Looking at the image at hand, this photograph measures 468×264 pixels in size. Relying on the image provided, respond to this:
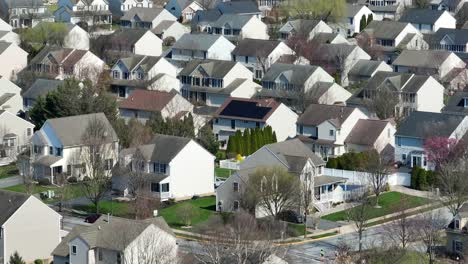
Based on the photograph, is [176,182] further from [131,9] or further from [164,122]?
[131,9]

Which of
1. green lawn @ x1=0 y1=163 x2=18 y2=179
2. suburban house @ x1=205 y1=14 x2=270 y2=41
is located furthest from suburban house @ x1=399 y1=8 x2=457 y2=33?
green lawn @ x1=0 y1=163 x2=18 y2=179

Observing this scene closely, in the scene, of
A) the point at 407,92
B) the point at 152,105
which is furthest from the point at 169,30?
the point at 407,92

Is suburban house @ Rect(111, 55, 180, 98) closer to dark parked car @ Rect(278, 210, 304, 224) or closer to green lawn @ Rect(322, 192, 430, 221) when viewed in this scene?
green lawn @ Rect(322, 192, 430, 221)

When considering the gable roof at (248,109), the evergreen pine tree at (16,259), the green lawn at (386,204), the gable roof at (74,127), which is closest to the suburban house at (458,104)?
the gable roof at (248,109)

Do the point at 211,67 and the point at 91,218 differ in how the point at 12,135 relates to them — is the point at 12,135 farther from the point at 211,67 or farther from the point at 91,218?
the point at 211,67

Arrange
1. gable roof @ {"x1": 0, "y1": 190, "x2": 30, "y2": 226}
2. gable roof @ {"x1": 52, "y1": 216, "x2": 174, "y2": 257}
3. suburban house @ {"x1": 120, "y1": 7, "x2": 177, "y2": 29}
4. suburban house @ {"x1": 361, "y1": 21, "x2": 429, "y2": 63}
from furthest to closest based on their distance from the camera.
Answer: suburban house @ {"x1": 120, "y1": 7, "x2": 177, "y2": 29}
suburban house @ {"x1": 361, "y1": 21, "x2": 429, "y2": 63}
gable roof @ {"x1": 0, "y1": 190, "x2": 30, "y2": 226}
gable roof @ {"x1": 52, "y1": 216, "x2": 174, "y2": 257}

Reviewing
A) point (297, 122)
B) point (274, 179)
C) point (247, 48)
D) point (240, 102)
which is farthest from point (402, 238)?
point (247, 48)
